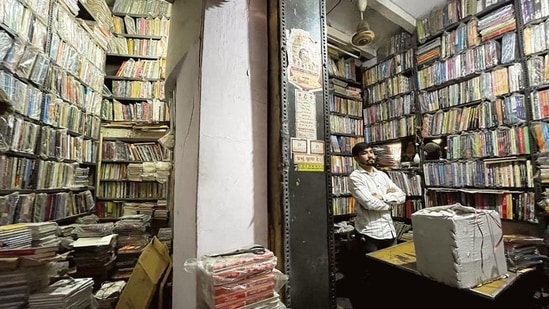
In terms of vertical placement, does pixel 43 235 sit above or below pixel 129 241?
above

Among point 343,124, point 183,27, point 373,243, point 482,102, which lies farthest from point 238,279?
point 343,124

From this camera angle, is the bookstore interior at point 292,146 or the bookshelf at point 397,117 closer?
the bookstore interior at point 292,146

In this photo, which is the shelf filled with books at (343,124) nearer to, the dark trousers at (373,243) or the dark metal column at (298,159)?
the dark trousers at (373,243)

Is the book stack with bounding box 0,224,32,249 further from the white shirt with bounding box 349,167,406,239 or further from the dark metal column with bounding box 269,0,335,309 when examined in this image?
the white shirt with bounding box 349,167,406,239

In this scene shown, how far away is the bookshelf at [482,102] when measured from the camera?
2.28 metres

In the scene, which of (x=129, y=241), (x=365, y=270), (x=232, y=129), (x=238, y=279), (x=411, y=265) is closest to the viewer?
(x=238, y=279)

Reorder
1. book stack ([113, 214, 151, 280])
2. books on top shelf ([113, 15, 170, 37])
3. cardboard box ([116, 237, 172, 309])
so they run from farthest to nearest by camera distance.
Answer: books on top shelf ([113, 15, 170, 37]), book stack ([113, 214, 151, 280]), cardboard box ([116, 237, 172, 309])

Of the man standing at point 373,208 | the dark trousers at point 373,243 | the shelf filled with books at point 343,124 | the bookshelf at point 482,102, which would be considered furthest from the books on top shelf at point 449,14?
the dark trousers at point 373,243

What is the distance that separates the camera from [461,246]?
42.9 inches

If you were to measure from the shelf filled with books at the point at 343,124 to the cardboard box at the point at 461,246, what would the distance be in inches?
86.7

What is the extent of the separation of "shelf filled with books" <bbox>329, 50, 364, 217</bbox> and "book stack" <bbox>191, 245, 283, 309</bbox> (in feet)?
8.24

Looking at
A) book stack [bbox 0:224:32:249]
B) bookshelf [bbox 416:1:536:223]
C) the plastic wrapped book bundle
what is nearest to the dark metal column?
the plastic wrapped book bundle

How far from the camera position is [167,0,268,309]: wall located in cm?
113

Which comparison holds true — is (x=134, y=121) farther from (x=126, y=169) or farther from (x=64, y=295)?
(x=64, y=295)
